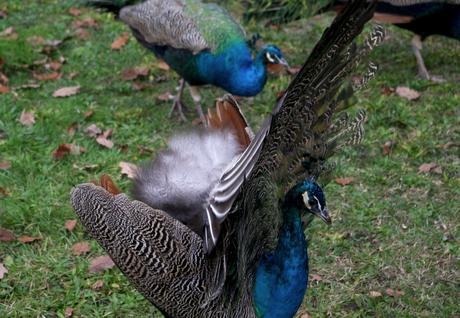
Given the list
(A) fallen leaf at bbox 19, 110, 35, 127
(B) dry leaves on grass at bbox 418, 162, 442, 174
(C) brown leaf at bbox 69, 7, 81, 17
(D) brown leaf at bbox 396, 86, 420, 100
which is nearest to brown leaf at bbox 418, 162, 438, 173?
(B) dry leaves on grass at bbox 418, 162, 442, 174

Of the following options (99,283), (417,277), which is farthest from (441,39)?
(99,283)

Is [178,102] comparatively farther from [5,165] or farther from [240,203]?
[240,203]

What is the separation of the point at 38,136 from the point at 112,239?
2114 mm

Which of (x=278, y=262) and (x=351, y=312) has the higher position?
(x=278, y=262)

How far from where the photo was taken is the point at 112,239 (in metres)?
2.73

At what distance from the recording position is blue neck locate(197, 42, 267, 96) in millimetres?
4613

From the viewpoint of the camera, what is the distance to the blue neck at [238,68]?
4613 millimetres

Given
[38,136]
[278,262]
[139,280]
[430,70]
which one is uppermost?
[278,262]

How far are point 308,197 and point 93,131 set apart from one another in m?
2.71

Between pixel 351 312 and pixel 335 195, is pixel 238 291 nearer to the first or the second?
pixel 351 312

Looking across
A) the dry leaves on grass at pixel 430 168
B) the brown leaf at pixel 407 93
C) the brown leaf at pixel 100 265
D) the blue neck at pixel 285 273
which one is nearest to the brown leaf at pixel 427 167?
the dry leaves on grass at pixel 430 168

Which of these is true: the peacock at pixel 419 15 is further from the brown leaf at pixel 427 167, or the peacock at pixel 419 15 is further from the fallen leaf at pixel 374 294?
the fallen leaf at pixel 374 294

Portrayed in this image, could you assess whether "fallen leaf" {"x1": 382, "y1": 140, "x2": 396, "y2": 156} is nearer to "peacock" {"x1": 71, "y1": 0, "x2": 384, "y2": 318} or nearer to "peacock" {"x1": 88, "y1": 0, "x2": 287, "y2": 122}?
"peacock" {"x1": 88, "y1": 0, "x2": 287, "y2": 122}

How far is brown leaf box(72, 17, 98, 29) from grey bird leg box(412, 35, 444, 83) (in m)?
2.70
